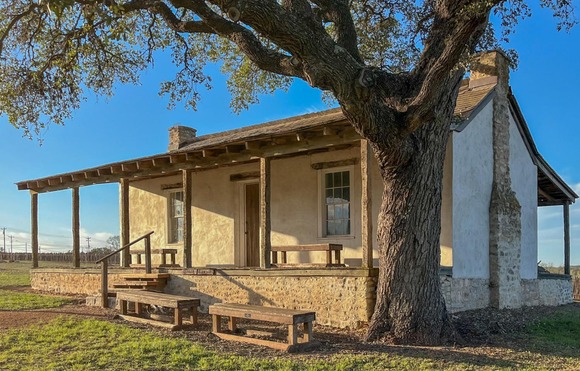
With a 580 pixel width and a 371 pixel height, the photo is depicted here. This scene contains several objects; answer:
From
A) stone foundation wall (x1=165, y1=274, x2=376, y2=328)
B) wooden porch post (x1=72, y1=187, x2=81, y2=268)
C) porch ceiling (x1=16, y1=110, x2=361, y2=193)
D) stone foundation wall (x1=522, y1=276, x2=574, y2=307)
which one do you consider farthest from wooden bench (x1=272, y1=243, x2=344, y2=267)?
wooden porch post (x1=72, y1=187, x2=81, y2=268)

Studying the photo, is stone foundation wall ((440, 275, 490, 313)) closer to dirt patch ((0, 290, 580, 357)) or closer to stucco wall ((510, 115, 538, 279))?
dirt patch ((0, 290, 580, 357))

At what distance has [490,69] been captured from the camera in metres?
A: 13.3

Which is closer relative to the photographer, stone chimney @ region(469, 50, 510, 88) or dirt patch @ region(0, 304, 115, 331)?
dirt patch @ region(0, 304, 115, 331)

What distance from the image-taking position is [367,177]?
945 centimetres

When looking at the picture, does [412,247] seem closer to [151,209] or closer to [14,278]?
[151,209]

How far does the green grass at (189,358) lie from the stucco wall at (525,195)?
6698 mm

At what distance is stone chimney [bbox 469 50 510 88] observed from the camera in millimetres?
13242

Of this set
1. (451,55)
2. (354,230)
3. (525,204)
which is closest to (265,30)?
(451,55)

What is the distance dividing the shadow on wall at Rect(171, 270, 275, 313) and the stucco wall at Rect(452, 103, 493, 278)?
4004mm

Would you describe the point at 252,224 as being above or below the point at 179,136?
below

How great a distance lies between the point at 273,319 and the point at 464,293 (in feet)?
16.9

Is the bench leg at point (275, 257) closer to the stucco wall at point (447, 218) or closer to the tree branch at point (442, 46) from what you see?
the stucco wall at point (447, 218)

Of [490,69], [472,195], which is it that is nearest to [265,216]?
[472,195]

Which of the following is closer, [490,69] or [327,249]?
[327,249]
